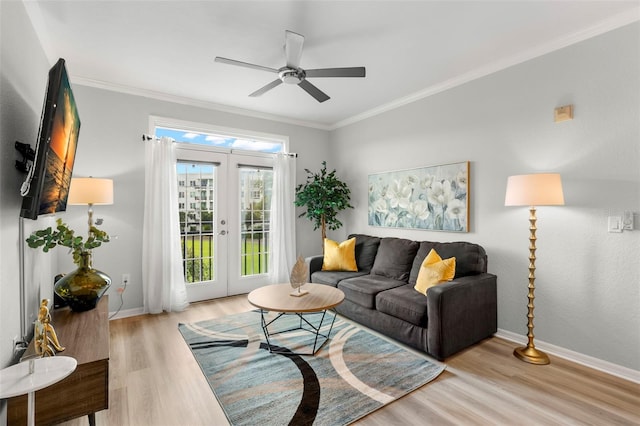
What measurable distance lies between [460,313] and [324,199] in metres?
2.50

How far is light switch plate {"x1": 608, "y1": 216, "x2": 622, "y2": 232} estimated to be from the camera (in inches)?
91.7

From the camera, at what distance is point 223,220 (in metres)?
4.32

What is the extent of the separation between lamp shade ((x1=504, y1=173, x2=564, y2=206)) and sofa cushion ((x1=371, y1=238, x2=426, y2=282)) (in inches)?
52.7

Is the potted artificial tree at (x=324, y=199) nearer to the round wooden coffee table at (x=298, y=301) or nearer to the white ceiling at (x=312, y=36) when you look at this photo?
the white ceiling at (x=312, y=36)

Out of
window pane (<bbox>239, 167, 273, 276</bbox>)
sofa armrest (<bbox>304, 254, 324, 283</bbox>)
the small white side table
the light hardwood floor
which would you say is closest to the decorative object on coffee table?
the light hardwood floor

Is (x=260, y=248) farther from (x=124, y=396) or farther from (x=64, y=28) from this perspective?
(x=64, y=28)

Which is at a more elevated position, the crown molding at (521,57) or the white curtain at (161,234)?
the crown molding at (521,57)

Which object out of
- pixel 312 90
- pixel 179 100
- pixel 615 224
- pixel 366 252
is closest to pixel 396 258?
pixel 366 252

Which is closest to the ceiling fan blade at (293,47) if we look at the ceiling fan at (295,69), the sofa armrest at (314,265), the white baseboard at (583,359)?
the ceiling fan at (295,69)

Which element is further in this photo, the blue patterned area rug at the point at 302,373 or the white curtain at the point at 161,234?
the white curtain at the point at 161,234

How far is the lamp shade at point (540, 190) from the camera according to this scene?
94.7 inches

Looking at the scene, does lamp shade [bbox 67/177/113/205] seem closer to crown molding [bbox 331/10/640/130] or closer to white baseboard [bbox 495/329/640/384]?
crown molding [bbox 331/10/640/130]

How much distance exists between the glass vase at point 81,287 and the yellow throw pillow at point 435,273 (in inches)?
108

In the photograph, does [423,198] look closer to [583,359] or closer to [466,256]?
[466,256]
